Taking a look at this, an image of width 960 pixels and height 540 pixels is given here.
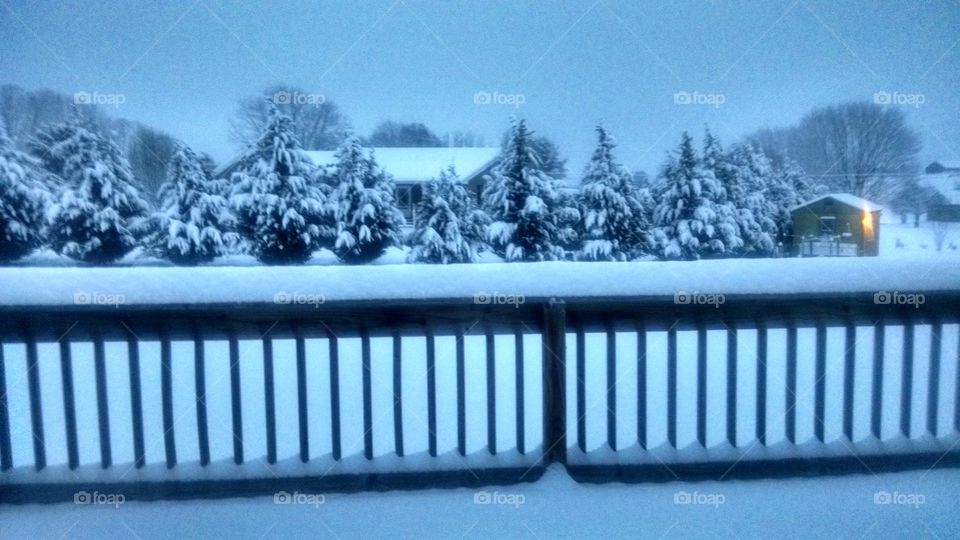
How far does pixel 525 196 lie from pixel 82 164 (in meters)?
15.8

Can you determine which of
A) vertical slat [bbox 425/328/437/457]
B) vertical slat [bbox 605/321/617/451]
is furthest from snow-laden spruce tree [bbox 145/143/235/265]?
vertical slat [bbox 605/321/617/451]

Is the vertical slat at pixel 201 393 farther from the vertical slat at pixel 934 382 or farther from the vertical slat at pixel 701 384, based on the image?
the vertical slat at pixel 934 382

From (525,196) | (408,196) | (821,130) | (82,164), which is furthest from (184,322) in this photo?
(82,164)

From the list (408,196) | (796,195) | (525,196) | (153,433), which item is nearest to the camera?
(153,433)

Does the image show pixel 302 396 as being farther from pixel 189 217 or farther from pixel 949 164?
pixel 189 217

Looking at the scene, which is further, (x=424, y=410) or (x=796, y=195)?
(x=796, y=195)

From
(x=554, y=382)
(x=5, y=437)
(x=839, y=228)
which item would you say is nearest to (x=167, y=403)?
(x=5, y=437)

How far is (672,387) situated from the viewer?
2.86 m

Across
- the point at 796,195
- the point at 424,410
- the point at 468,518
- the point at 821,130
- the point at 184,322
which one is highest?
the point at 821,130

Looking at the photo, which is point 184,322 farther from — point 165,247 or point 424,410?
point 165,247

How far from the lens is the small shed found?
11570 mm

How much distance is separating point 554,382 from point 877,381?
5.43 ft

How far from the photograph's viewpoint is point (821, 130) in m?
12.9

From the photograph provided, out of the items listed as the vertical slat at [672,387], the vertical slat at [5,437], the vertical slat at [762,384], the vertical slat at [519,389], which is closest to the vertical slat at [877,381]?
the vertical slat at [762,384]
